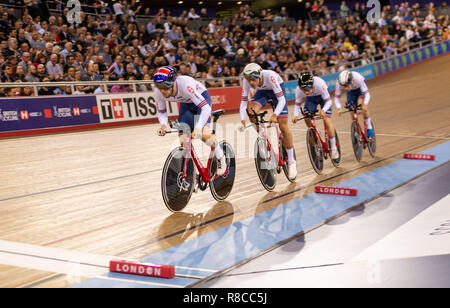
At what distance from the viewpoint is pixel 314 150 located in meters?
6.52

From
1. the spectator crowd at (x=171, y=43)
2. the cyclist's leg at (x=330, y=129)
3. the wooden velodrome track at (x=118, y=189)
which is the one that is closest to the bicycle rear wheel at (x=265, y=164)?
the wooden velodrome track at (x=118, y=189)

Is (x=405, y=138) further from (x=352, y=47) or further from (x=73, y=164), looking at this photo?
(x=352, y=47)

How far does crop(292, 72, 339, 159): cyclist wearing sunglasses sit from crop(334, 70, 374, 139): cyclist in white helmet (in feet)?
1.33

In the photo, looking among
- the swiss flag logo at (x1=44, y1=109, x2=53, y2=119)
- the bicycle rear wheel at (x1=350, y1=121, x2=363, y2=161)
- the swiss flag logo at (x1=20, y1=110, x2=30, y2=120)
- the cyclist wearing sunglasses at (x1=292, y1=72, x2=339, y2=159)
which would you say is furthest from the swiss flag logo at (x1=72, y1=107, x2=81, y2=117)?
the bicycle rear wheel at (x1=350, y1=121, x2=363, y2=161)

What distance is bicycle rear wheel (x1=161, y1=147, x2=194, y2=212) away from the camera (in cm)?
443

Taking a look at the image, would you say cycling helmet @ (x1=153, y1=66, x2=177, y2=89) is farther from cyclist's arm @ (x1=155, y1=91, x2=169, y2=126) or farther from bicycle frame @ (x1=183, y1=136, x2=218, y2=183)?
bicycle frame @ (x1=183, y1=136, x2=218, y2=183)

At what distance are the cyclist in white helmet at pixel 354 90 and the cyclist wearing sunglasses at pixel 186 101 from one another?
292cm

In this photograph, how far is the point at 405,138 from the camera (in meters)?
9.45

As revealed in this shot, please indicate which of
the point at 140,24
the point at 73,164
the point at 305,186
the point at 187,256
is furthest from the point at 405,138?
the point at 140,24

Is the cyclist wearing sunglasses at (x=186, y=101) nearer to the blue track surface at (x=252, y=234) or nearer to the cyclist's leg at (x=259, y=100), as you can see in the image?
the blue track surface at (x=252, y=234)

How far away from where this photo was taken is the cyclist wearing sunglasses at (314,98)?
20.6ft

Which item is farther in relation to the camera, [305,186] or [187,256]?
[305,186]

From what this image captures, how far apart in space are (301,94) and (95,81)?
5.78 metres

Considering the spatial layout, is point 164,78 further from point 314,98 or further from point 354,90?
point 354,90
